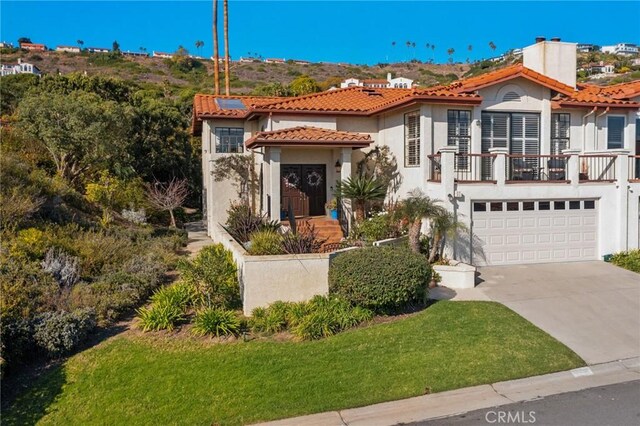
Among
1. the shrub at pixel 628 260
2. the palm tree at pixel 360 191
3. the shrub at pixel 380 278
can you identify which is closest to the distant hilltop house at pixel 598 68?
the shrub at pixel 628 260

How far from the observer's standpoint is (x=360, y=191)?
16828mm

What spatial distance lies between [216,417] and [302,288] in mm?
4366

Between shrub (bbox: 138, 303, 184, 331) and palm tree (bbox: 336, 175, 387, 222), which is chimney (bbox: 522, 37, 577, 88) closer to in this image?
palm tree (bbox: 336, 175, 387, 222)

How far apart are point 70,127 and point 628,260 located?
66.7 feet

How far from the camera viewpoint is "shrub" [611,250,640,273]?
15164 mm

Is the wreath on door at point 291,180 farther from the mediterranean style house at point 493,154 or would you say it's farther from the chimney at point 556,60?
the chimney at point 556,60

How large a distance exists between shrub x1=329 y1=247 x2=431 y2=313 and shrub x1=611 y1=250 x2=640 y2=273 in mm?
7707

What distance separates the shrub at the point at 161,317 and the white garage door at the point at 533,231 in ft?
28.9

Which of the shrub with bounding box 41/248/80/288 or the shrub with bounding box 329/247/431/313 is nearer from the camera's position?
the shrub with bounding box 329/247/431/313

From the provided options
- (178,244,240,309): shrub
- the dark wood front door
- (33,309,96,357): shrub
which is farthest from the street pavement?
the dark wood front door

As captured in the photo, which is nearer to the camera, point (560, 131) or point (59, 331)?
point (59, 331)

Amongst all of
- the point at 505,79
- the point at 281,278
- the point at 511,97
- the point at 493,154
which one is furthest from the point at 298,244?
the point at 511,97

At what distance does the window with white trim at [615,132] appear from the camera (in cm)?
1823

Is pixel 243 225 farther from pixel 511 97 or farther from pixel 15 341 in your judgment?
pixel 511 97
